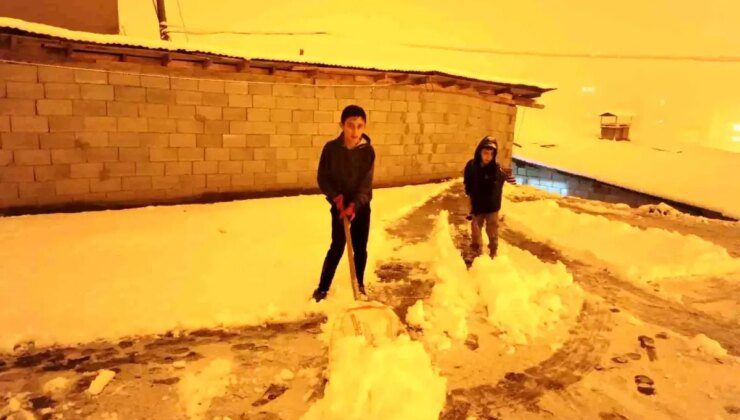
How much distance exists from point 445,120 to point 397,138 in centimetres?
137

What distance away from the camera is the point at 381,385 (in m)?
2.83

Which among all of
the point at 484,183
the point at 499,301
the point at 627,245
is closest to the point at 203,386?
the point at 499,301

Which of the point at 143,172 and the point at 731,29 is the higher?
the point at 731,29

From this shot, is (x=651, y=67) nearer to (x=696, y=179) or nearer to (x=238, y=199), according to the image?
(x=696, y=179)

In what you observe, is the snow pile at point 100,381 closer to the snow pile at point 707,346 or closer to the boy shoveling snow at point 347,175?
the boy shoveling snow at point 347,175

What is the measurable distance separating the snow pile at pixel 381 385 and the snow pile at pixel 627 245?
3535mm

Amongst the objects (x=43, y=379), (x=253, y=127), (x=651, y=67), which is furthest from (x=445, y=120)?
(x=651, y=67)

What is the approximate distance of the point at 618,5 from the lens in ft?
139

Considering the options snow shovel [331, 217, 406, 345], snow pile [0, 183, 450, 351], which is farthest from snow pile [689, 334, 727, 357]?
snow pile [0, 183, 450, 351]

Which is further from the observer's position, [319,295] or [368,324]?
[319,295]

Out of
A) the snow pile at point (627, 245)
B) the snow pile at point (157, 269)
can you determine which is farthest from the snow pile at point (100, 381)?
the snow pile at point (627, 245)

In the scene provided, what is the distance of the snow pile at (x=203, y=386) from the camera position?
9.55 feet

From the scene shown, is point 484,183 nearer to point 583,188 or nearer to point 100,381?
point 100,381

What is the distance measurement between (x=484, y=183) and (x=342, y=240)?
2.10 metres
